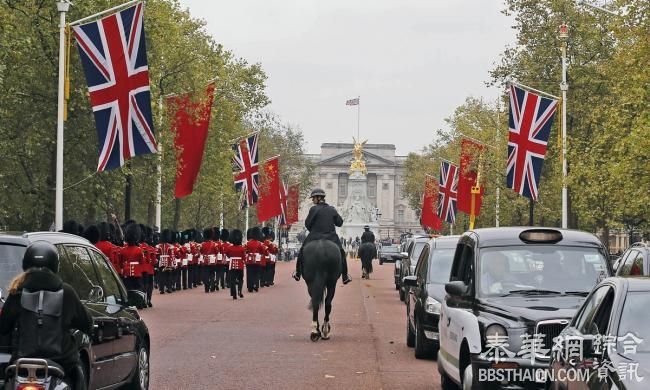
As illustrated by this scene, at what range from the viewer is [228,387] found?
14.2m

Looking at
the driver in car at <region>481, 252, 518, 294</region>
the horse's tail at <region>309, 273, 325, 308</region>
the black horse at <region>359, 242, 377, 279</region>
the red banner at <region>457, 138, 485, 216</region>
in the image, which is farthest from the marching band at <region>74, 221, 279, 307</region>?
the red banner at <region>457, 138, 485, 216</region>

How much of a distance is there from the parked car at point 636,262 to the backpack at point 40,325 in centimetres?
910

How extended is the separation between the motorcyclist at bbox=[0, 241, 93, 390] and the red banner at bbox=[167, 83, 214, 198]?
116ft

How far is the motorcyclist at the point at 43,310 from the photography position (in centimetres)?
907

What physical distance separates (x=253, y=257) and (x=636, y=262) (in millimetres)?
21959

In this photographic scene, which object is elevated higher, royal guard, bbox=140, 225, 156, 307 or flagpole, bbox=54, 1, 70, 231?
flagpole, bbox=54, 1, 70, 231

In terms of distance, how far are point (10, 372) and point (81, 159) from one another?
3726 centimetres

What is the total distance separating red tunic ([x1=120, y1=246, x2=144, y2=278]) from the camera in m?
28.6

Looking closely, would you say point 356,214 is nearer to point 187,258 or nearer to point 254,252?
point 187,258

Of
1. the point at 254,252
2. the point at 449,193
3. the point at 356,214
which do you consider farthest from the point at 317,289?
the point at 356,214

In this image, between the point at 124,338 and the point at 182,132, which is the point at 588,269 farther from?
the point at 182,132

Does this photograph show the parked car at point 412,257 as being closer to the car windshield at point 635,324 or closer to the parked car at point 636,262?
the parked car at point 636,262

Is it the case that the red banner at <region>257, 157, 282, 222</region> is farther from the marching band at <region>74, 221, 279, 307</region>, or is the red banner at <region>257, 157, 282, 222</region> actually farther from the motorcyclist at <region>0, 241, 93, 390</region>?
the motorcyclist at <region>0, 241, 93, 390</region>

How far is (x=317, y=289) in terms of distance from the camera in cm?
2069
